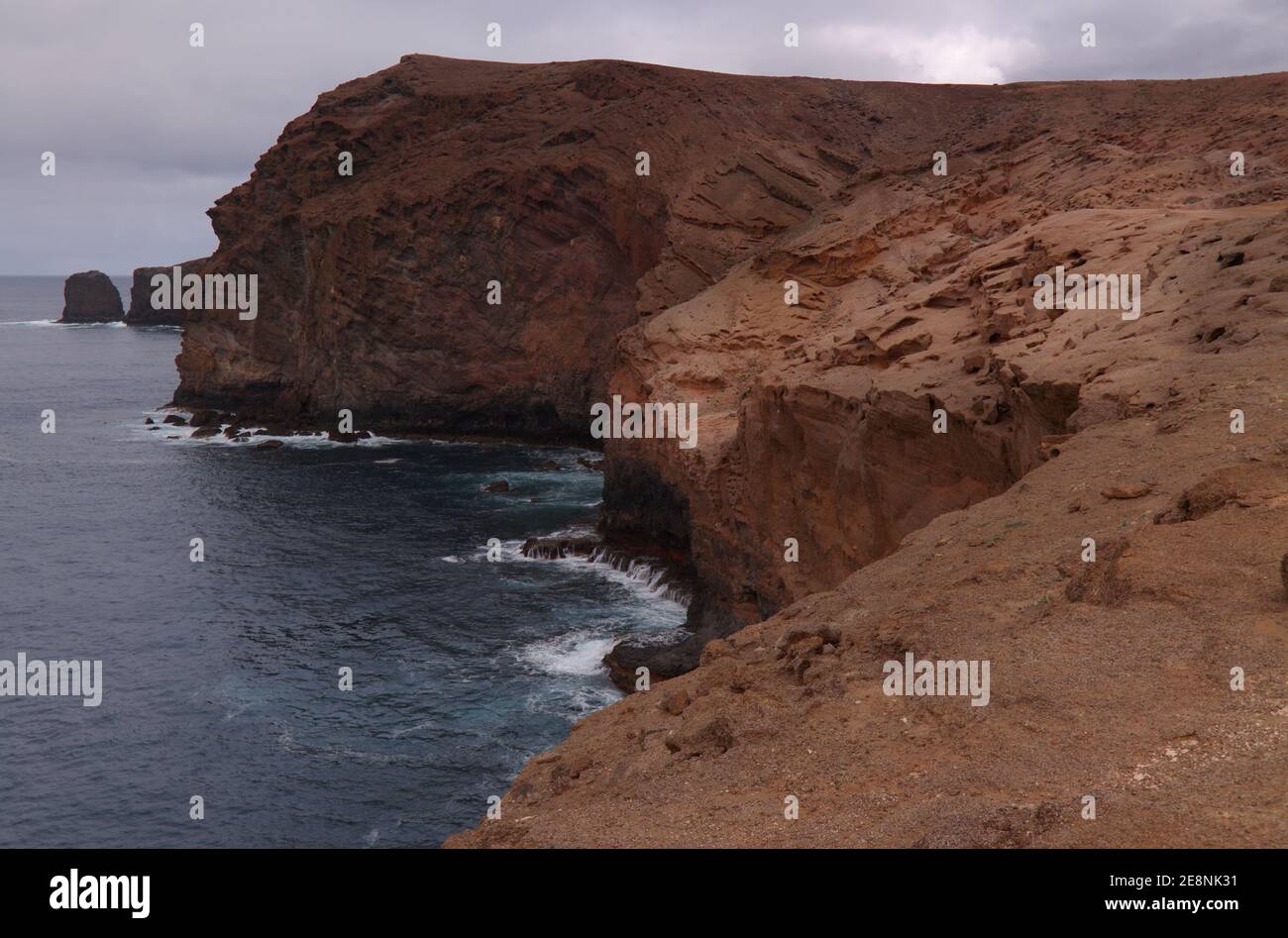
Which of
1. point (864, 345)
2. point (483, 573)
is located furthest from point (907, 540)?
point (483, 573)

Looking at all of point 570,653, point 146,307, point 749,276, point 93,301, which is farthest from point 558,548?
point 93,301

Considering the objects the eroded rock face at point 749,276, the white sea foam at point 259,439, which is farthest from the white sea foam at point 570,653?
the white sea foam at point 259,439

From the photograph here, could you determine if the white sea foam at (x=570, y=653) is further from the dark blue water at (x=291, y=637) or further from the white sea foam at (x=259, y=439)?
the white sea foam at (x=259, y=439)

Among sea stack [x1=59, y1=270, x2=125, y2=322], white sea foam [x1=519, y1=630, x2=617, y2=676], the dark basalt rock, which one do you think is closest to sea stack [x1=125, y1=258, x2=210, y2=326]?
sea stack [x1=59, y1=270, x2=125, y2=322]

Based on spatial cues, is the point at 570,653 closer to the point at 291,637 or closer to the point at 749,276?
the point at 291,637

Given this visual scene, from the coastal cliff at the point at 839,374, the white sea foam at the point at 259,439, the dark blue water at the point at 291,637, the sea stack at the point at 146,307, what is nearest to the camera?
the coastal cliff at the point at 839,374

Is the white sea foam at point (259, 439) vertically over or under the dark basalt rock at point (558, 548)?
over
